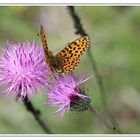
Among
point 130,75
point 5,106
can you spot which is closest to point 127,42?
point 130,75

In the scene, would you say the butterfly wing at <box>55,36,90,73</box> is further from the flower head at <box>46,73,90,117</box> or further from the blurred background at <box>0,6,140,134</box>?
the blurred background at <box>0,6,140,134</box>

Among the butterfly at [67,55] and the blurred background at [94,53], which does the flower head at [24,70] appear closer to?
the butterfly at [67,55]

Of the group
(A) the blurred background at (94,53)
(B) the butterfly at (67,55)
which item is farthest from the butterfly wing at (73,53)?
(A) the blurred background at (94,53)

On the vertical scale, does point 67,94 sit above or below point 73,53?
below

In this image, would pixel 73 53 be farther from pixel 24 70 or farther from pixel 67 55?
pixel 24 70

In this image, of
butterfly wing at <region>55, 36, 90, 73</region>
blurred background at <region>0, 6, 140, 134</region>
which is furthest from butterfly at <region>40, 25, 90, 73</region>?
blurred background at <region>0, 6, 140, 134</region>

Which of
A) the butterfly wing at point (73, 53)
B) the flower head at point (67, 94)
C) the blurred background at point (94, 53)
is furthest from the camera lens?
the blurred background at point (94, 53)

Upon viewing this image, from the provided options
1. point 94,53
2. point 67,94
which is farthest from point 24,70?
point 94,53
